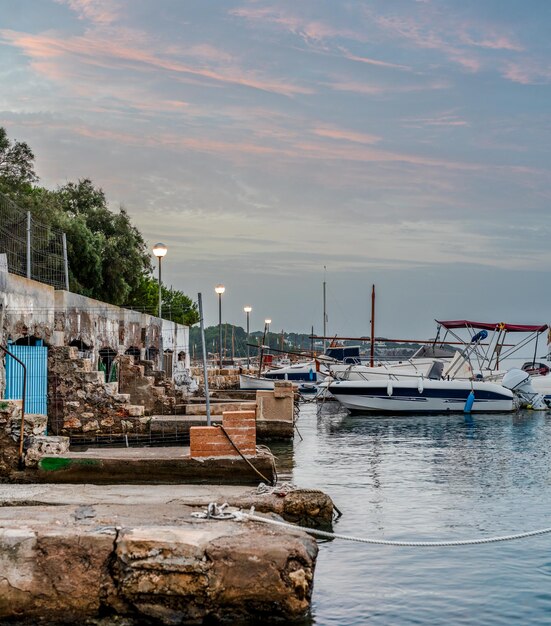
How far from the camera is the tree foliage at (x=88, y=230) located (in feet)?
138

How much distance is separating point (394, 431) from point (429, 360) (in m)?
21.4

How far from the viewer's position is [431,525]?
12.8 metres

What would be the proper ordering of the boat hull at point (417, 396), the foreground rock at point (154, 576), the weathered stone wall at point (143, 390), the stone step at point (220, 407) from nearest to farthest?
the foreground rock at point (154, 576), the stone step at point (220, 407), the weathered stone wall at point (143, 390), the boat hull at point (417, 396)

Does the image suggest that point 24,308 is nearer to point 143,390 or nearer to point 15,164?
point 143,390

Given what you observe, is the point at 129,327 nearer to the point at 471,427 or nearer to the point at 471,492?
the point at 471,427

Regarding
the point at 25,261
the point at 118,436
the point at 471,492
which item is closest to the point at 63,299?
the point at 25,261

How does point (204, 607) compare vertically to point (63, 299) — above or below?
below

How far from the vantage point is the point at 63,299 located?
75.0ft

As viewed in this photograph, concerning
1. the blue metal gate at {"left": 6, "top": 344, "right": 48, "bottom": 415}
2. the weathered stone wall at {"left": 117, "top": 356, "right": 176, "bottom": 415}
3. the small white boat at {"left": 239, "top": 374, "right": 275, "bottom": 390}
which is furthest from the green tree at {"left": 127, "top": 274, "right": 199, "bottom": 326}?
the blue metal gate at {"left": 6, "top": 344, "right": 48, "bottom": 415}

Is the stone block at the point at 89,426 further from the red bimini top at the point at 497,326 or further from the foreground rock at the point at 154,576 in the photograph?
the red bimini top at the point at 497,326

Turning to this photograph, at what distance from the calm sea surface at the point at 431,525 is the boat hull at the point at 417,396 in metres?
10.5

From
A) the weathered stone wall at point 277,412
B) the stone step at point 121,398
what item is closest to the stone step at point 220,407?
the weathered stone wall at point 277,412

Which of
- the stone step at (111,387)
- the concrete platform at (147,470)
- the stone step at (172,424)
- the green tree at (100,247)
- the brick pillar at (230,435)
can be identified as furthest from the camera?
the green tree at (100,247)

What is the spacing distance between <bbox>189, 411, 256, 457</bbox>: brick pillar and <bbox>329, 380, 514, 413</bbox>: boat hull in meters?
23.5
